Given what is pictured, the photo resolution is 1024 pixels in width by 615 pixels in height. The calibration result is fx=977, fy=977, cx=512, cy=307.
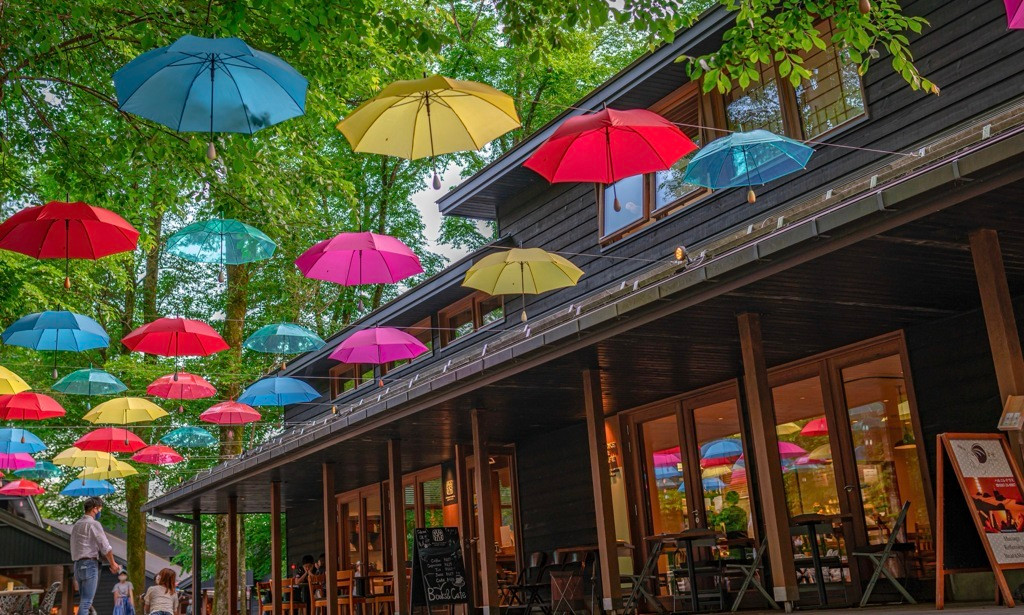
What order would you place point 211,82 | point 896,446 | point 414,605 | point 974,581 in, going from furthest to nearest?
1. point 414,605
2. point 896,446
3. point 974,581
4. point 211,82

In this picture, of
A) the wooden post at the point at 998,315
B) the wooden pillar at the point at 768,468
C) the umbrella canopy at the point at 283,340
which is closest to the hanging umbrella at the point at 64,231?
the umbrella canopy at the point at 283,340

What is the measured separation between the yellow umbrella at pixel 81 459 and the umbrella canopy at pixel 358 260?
8816mm

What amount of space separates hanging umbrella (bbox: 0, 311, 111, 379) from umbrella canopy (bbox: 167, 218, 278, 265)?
196 centimetres

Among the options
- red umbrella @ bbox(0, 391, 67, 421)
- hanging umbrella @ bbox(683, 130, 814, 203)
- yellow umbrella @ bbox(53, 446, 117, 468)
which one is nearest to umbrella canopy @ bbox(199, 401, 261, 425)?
red umbrella @ bbox(0, 391, 67, 421)

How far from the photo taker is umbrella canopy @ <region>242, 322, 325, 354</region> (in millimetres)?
15352

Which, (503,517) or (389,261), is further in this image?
(503,517)

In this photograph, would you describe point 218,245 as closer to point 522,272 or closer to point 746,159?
point 522,272

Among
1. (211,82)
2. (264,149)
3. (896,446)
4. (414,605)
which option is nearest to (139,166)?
(264,149)

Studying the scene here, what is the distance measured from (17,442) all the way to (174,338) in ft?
16.7

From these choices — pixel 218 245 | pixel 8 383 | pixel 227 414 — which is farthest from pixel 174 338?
pixel 227 414

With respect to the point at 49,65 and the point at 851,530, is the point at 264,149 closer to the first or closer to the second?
the point at 49,65

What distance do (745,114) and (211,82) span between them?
631 cm

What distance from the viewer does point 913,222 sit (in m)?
6.22

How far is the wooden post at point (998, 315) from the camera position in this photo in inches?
239
